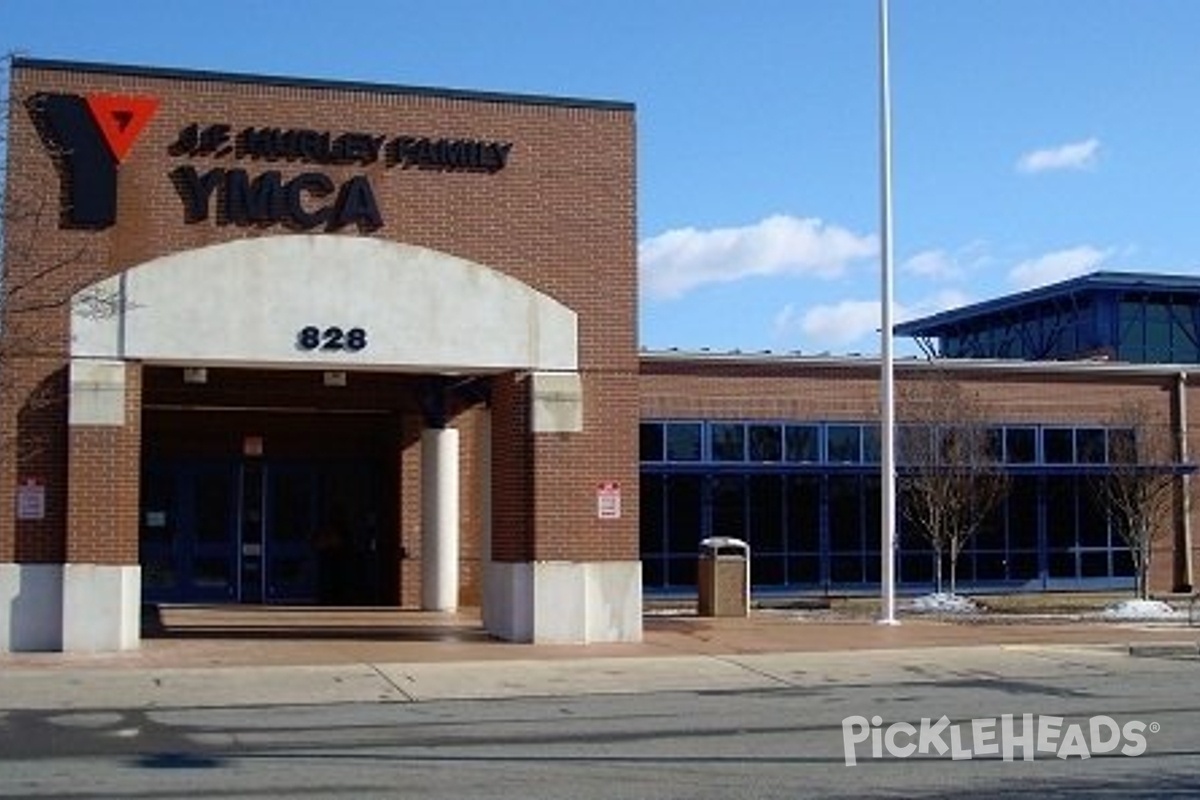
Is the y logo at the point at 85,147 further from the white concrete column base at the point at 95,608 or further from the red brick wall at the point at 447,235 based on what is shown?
the white concrete column base at the point at 95,608

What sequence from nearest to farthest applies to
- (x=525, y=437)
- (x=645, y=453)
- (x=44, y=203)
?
(x=44, y=203) < (x=525, y=437) < (x=645, y=453)

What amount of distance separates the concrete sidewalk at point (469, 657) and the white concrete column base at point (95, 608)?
0.39 meters

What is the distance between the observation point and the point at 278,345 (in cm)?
2197

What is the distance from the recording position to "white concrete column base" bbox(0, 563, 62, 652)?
2108 cm

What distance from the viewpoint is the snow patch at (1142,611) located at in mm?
28594

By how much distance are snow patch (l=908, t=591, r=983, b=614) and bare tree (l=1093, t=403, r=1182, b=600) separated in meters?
3.92

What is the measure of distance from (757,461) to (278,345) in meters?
13.8

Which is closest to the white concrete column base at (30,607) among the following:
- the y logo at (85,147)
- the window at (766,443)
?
the y logo at (85,147)

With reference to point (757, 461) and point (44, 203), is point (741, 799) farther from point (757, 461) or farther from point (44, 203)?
point (757, 461)

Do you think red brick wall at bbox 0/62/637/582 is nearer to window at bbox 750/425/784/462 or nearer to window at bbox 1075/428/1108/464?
window at bbox 750/425/784/462

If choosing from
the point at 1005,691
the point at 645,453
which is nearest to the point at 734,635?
the point at 1005,691

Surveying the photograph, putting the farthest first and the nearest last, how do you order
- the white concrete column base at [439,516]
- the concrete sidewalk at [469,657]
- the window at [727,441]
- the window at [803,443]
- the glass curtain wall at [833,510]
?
1. the window at [803,443]
2. the glass curtain wall at [833,510]
3. the window at [727,441]
4. the white concrete column base at [439,516]
5. the concrete sidewalk at [469,657]

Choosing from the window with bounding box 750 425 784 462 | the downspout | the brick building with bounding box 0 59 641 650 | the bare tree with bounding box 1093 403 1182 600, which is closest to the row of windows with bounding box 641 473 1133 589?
the window with bounding box 750 425 784 462

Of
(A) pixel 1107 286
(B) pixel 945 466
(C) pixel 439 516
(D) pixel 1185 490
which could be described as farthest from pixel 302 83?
(A) pixel 1107 286
